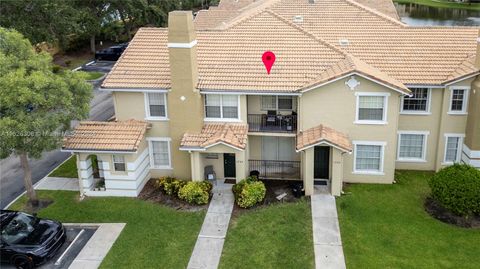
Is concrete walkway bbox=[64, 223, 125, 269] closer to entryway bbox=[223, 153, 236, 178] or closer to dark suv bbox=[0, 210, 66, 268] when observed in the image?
dark suv bbox=[0, 210, 66, 268]

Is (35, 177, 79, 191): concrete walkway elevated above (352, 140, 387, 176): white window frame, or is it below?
below

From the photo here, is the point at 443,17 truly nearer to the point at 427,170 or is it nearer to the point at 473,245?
the point at 427,170

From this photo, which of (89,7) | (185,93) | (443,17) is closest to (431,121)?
(185,93)

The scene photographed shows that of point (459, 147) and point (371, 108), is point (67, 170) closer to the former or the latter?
point (371, 108)

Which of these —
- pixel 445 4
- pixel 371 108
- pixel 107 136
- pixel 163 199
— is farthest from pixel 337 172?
pixel 445 4

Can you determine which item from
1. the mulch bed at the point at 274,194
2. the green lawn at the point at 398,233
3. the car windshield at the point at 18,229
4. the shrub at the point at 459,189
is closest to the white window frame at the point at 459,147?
the green lawn at the point at 398,233

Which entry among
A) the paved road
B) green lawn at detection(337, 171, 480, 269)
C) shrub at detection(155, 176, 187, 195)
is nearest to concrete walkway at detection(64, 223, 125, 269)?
→ shrub at detection(155, 176, 187, 195)
